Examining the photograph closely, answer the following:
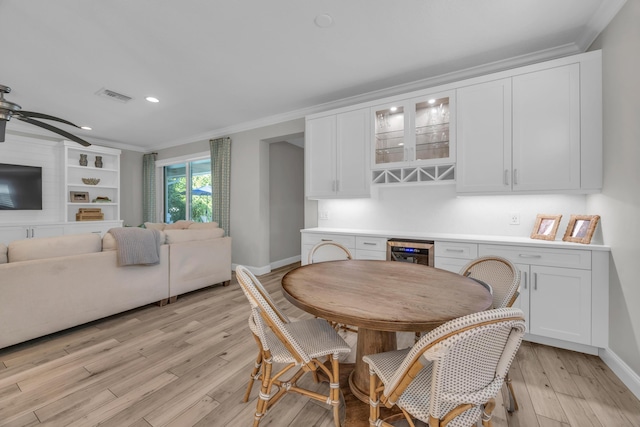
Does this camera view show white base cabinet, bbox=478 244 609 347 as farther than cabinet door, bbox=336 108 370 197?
No

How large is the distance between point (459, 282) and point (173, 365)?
2154mm

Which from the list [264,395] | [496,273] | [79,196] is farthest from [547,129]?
[79,196]

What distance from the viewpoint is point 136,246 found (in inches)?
112

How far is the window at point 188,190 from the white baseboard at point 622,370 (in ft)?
19.6

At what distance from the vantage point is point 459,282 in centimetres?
156

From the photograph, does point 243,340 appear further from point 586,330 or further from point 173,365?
point 586,330

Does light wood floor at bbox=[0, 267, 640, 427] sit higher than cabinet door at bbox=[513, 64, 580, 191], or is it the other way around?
cabinet door at bbox=[513, 64, 580, 191]

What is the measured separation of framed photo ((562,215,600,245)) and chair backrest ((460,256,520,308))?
1086 mm

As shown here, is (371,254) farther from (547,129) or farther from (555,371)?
(547,129)

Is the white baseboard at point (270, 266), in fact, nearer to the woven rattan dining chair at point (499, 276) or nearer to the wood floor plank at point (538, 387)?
the woven rattan dining chair at point (499, 276)

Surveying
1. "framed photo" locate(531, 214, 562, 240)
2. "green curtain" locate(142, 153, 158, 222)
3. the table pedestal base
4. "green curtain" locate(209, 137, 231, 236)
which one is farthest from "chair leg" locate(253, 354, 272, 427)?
"green curtain" locate(142, 153, 158, 222)

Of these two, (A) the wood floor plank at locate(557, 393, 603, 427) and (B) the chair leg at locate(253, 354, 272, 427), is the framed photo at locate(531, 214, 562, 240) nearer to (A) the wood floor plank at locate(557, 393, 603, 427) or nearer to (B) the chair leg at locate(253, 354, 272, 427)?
(A) the wood floor plank at locate(557, 393, 603, 427)

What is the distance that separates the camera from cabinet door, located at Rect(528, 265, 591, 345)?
6.87 ft

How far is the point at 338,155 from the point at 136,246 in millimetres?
2578
